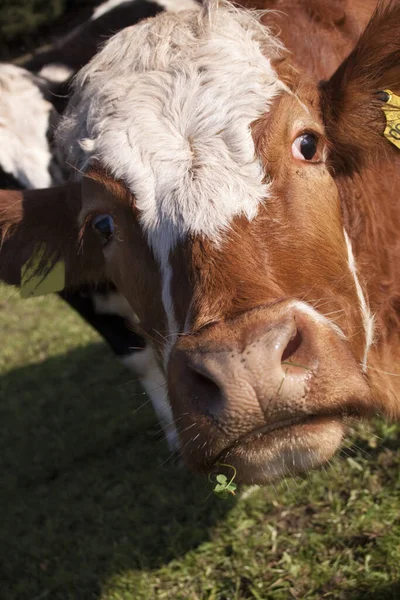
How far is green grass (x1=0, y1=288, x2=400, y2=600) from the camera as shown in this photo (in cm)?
334

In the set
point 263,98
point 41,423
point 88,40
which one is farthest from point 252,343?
point 41,423

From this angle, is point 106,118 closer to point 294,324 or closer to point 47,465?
point 294,324

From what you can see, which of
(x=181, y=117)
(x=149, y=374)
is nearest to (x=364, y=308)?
(x=181, y=117)

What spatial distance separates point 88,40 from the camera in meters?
4.52

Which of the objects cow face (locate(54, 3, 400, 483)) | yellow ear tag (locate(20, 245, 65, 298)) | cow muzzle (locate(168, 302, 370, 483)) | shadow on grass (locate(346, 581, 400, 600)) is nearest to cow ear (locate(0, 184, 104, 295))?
yellow ear tag (locate(20, 245, 65, 298))

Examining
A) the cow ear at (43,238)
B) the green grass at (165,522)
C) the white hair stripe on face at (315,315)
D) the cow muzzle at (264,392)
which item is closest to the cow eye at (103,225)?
the cow ear at (43,238)

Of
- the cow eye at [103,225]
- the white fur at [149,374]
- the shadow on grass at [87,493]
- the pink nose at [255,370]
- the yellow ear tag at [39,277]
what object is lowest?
the shadow on grass at [87,493]

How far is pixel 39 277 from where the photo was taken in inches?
140

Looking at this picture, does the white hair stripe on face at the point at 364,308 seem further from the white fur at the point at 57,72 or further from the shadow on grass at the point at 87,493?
the white fur at the point at 57,72

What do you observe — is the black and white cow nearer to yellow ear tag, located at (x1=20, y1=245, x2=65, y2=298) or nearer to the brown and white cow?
yellow ear tag, located at (x1=20, y1=245, x2=65, y2=298)

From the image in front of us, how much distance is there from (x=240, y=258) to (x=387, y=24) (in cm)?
112

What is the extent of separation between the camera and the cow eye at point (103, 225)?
297 centimetres

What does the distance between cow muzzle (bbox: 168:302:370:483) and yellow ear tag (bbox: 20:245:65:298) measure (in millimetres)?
1409

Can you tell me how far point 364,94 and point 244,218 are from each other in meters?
0.81
